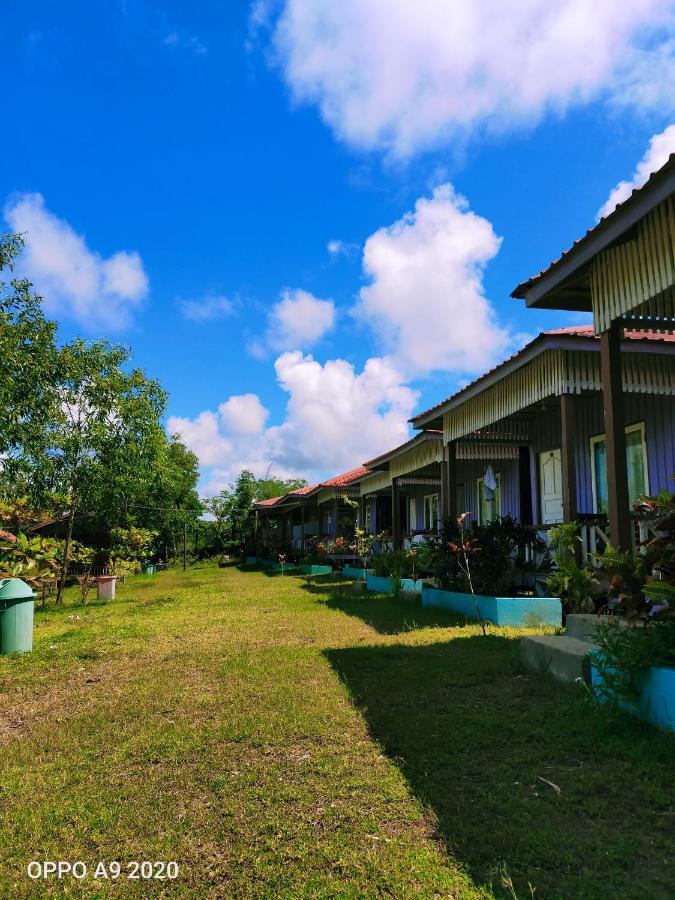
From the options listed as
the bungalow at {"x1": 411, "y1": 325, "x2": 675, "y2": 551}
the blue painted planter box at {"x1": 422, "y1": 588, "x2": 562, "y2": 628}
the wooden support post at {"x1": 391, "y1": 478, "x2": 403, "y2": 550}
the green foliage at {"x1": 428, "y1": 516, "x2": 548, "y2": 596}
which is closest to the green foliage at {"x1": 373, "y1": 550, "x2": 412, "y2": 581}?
the bungalow at {"x1": 411, "y1": 325, "x2": 675, "y2": 551}

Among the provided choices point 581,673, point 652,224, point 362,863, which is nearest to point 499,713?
point 581,673

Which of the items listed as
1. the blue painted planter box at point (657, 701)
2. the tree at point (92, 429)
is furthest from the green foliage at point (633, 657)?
the tree at point (92, 429)

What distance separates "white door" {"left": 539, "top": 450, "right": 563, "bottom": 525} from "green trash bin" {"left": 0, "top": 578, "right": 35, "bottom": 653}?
28.9ft

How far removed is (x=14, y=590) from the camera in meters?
7.81

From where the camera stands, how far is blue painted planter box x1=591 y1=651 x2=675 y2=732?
3.50m

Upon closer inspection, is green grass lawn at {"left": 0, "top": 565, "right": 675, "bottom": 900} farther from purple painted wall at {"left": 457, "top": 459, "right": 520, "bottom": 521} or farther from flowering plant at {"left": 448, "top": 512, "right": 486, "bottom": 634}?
purple painted wall at {"left": 457, "top": 459, "right": 520, "bottom": 521}

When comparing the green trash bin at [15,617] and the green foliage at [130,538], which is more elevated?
the green foliage at [130,538]

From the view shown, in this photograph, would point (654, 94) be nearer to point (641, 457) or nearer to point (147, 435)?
point (641, 457)

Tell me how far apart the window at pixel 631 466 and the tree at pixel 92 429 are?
10.7 metres

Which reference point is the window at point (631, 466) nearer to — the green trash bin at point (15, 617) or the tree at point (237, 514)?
the green trash bin at point (15, 617)

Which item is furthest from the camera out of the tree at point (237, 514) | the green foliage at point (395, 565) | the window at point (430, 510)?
the tree at point (237, 514)

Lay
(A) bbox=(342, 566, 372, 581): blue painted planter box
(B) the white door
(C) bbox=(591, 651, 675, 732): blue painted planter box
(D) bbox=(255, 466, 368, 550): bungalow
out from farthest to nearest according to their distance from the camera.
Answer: (D) bbox=(255, 466, 368, 550): bungalow → (A) bbox=(342, 566, 372, 581): blue painted planter box → (B) the white door → (C) bbox=(591, 651, 675, 732): blue painted planter box

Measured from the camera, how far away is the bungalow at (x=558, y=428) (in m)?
8.09

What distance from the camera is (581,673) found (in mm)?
4543
